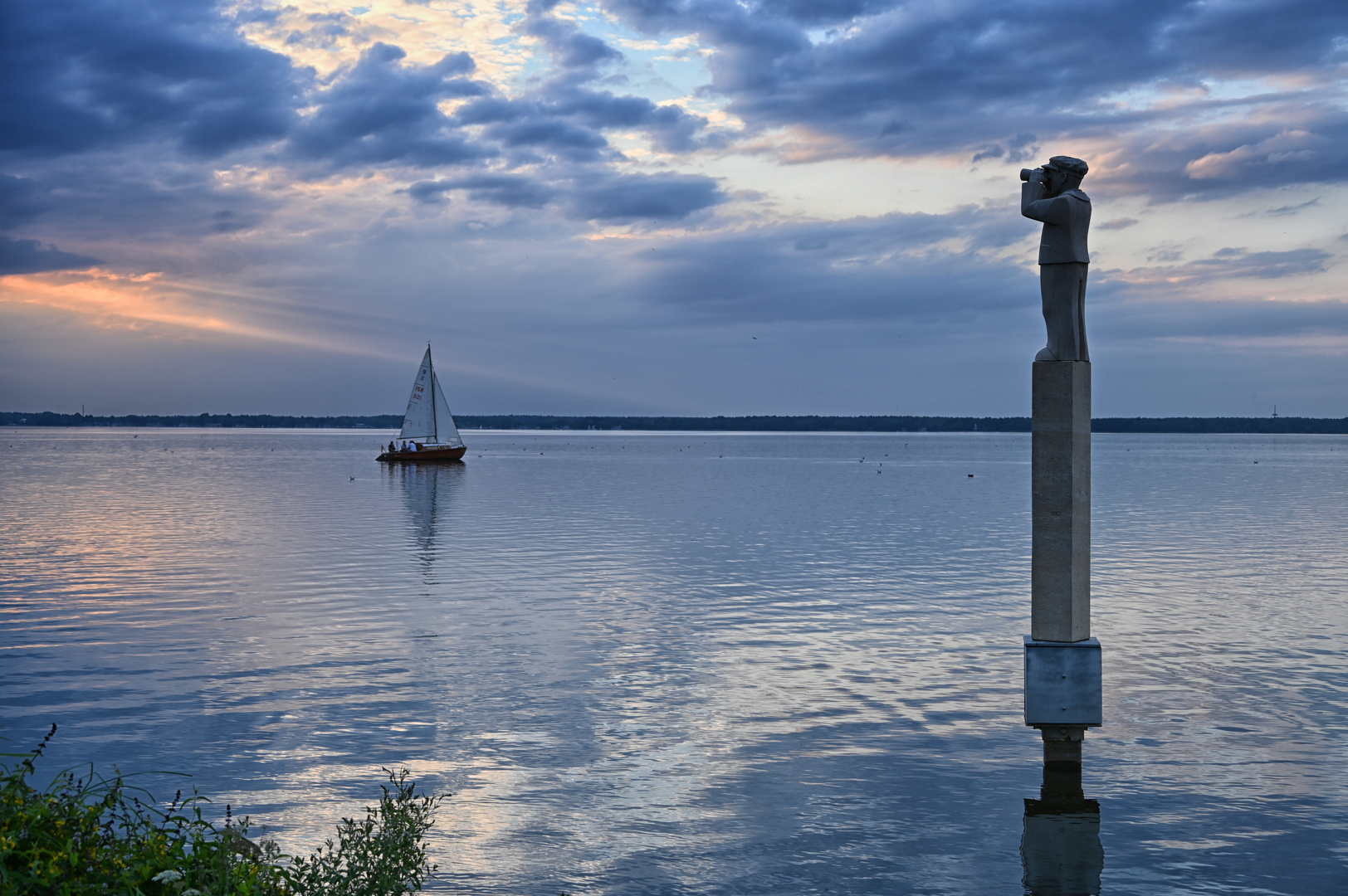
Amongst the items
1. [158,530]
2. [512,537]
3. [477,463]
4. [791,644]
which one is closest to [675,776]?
[791,644]

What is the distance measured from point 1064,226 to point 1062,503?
348 centimetres

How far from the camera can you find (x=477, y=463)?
132 m

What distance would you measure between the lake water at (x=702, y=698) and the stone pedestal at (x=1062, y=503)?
6.55 ft

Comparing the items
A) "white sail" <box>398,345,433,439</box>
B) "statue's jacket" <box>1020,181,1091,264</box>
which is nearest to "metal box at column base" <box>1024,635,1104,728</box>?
"statue's jacket" <box>1020,181,1091,264</box>

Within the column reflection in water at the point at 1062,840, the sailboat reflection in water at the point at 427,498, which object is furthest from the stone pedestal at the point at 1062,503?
the sailboat reflection in water at the point at 427,498

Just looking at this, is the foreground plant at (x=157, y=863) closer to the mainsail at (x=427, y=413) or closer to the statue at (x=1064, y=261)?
the statue at (x=1064, y=261)

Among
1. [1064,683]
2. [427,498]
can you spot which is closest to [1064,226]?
[1064,683]

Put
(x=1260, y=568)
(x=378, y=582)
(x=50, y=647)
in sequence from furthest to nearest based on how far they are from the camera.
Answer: (x=1260, y=568)
(x=378, y=582)
(x=50, y=647)

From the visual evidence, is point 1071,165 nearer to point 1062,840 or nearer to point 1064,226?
point 1064,226

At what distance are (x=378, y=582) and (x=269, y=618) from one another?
5.84m

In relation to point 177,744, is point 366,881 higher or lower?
higher

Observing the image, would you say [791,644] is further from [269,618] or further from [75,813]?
[75,813]

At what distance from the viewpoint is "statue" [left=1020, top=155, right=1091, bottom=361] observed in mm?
13312

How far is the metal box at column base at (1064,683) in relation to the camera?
42.4ft
